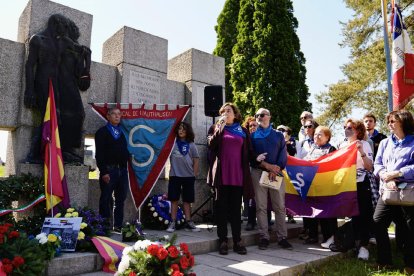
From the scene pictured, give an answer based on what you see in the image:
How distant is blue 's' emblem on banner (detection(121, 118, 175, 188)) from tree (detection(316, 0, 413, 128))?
10.0 metres

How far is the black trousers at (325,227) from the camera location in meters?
5.15

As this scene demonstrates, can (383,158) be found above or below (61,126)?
below

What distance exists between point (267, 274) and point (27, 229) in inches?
113

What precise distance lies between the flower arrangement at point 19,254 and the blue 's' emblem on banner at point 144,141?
7.52 ft

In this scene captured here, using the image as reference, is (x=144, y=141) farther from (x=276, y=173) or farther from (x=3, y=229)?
(x=3, y=229)

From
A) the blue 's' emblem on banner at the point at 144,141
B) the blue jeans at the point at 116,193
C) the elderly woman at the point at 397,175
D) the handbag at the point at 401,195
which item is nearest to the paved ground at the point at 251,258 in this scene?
the blue jeans at the point at 116,193

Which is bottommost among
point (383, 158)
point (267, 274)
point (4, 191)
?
point (267, 274)

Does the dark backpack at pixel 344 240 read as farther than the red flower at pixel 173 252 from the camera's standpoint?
Yes

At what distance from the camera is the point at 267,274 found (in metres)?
3.63

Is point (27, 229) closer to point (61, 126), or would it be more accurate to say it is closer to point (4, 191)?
point (4, 191)

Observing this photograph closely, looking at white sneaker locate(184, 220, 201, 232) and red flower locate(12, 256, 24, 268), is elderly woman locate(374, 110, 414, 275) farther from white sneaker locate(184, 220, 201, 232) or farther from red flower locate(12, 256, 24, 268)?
red flower locate(12, 256, 24, 268)

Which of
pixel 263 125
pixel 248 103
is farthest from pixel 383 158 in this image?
pixel 248 103

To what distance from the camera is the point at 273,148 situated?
4922mm

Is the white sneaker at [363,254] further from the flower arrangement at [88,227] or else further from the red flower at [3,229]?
the red flower at [3,229]
